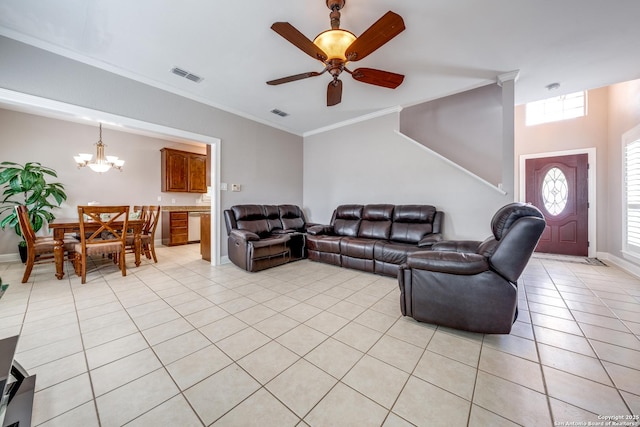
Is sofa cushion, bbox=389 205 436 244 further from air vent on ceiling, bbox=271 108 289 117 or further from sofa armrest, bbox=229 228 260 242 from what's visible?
air vent on ceiling, bbox=271 108 289 117

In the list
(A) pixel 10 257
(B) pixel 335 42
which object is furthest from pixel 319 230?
(A) pixel 10 257

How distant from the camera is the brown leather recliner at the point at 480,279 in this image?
5.38ft

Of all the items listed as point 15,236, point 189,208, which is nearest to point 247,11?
point 189,208

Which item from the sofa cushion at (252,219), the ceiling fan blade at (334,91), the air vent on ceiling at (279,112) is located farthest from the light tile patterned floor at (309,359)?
the air vent on ceiling at (279,112)

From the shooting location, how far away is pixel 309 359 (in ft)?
5.01

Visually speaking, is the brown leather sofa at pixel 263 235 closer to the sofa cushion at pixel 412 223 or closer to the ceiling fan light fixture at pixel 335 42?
the sofa cushion at pixel 412 223

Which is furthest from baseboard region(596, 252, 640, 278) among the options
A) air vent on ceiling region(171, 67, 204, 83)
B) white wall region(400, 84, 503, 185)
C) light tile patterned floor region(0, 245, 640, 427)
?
air vent on ceiling region(171, 67, 204, 83)

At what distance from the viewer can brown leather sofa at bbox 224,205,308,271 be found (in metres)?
3.43

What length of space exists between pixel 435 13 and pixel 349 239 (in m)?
2.83

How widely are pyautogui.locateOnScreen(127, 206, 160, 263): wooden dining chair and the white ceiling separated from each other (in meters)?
2.13

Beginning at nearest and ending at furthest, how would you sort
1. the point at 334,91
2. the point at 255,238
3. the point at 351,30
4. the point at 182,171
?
1. the point at 351,30
2. the point at 334,91
3. the point at 255,238
4. the point at 182,171

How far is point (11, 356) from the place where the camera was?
0.90m

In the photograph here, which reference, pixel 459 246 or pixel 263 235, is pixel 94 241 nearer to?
pixel 263 235

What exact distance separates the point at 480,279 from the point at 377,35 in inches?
81.0
